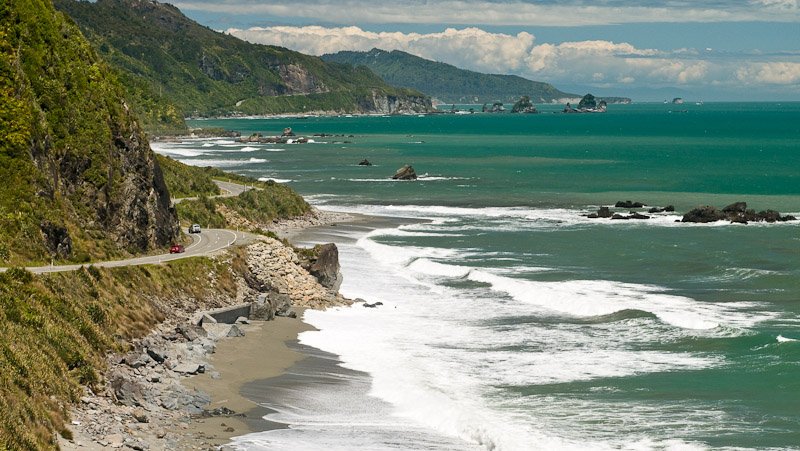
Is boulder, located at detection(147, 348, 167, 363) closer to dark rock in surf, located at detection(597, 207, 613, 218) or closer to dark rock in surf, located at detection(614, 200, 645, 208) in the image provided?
dark rock in surf, located at detection(597, 207, 613, 218)

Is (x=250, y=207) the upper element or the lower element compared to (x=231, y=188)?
lower

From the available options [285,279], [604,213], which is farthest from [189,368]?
[604,213]

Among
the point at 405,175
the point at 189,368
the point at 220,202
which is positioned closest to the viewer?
the point at 189,368

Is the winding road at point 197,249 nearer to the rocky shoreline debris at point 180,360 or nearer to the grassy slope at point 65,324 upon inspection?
the grassy slope at point 65,324

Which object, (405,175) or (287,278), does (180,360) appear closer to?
(287,278)

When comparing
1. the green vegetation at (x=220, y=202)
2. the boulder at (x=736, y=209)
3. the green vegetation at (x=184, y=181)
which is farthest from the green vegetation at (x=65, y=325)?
the boulder at (x=736, y=209)

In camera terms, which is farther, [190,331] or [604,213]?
[604,213]

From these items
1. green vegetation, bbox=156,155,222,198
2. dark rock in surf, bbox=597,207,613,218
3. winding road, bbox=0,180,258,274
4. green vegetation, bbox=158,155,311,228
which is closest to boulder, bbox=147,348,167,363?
winding road, bbox=0,180,258,274
